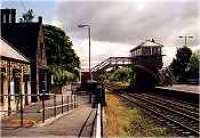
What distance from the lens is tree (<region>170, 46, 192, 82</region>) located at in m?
112

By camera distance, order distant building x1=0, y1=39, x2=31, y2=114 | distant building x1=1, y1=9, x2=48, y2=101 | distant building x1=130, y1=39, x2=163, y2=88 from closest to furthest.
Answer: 1. distant building x1=0, y1=39, x2=31, y2=114
2. distant building x1=1, y1=9, x2=48, y2=101
3. distant building x1=130, y1=39, x2=163, y2=88

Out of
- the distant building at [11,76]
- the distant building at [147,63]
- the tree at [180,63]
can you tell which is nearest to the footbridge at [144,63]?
the distant building at [147,63]

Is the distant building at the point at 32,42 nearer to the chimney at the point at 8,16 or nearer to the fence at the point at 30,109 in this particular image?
the chimney at the point at 8,16

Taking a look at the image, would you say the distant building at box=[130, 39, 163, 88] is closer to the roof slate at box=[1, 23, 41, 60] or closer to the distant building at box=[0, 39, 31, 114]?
the roof slate at box=[1, 23, 41, 60]

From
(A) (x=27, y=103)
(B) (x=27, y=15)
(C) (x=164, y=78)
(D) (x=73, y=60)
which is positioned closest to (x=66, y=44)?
(D) (x=73, y=60)

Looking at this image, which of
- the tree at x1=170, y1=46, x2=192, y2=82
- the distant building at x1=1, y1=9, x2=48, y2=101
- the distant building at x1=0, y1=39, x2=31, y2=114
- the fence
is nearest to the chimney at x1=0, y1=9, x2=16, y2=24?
the distant building at x1=1, y1=9, x2=48, y2=101

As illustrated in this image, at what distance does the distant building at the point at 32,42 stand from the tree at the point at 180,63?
72.7 metres

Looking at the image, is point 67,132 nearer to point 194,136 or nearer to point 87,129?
point 87,129

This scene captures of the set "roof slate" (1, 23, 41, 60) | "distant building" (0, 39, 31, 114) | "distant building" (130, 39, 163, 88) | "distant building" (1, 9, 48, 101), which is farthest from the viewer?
"distant building" (130, 39, 163, 88)

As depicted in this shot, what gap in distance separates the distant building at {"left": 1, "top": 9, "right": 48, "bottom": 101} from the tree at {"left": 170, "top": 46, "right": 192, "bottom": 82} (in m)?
72.7

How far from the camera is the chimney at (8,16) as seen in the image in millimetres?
44375

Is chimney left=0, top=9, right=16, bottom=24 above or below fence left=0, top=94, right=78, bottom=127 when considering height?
above

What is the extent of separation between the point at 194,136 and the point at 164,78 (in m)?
57.8

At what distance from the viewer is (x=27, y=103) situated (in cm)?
3394
